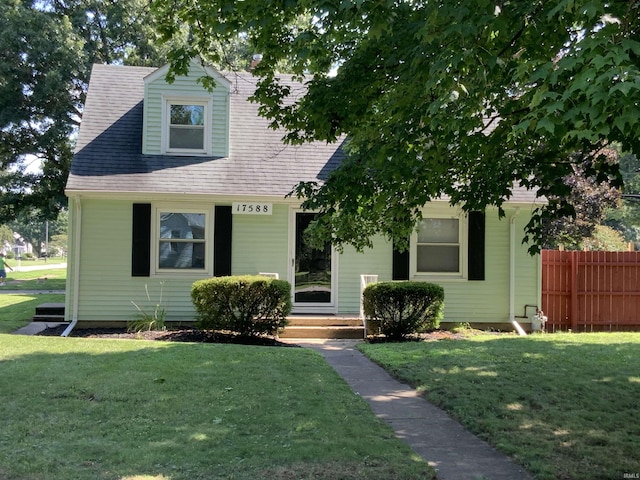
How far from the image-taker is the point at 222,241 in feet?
39.4

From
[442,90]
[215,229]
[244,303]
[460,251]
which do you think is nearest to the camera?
[442,90]

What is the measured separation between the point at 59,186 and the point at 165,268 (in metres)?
12.2

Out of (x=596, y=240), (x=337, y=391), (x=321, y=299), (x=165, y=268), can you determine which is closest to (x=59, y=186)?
(x=165, y=268)

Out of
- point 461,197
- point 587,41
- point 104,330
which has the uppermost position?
point 587,41

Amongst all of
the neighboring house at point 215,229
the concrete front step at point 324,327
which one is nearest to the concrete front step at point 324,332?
the concrete front step at point 324,327

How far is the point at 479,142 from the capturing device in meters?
4.78

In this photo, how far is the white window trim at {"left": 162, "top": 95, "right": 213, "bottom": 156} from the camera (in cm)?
1258

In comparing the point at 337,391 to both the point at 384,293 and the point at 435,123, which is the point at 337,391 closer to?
the point at 435,123

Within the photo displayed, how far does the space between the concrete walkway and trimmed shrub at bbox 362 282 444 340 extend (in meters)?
2.56

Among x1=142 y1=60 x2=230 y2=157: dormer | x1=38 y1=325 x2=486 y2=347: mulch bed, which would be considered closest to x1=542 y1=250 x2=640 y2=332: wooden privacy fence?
x1=38 y1=325 x2=486 y2=347: mulch bed

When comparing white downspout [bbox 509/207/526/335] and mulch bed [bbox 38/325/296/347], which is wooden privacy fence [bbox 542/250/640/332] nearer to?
white downspout [bbox 509/207/526/335]

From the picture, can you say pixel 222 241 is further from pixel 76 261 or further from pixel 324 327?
pixel 76 261

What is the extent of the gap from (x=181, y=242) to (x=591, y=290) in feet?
32.7

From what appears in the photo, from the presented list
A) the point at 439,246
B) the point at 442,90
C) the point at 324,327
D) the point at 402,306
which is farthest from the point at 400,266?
the point at 442,90
